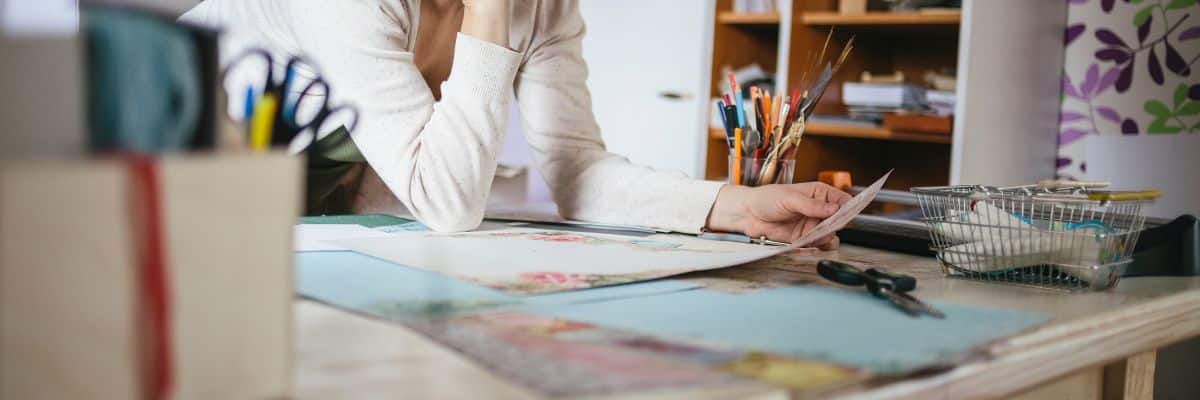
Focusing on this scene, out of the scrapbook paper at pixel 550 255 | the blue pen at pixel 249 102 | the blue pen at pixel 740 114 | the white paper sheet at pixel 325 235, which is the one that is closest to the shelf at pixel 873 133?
the blue pen at pixel 740 114

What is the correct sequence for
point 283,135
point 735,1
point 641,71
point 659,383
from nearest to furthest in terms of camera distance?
point 659,383 → point 283,135 → point 735,1 → point 641,71

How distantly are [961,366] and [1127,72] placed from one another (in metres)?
2.27

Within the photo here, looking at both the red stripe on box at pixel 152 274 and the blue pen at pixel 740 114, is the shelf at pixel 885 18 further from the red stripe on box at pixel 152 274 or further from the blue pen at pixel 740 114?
the red stripe on box at pixel 152 274

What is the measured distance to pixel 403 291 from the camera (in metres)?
0.66

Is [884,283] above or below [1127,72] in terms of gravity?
below

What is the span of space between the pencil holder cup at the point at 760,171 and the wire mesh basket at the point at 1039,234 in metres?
0.31

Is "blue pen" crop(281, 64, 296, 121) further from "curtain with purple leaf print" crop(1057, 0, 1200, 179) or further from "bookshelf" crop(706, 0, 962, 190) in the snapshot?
"curtain with purple leaf print" crop(1057, 0, 1200, 179)

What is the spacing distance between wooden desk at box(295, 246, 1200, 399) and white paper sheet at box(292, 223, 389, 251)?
259 millimetres

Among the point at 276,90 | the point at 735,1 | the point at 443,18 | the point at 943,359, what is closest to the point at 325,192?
the point at 443,18

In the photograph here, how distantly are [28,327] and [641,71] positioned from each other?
280 cm

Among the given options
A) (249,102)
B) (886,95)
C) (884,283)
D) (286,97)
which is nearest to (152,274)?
(249,102)

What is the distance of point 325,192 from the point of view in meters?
1.36

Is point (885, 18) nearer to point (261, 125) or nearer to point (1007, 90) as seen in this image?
point (1007, 90)

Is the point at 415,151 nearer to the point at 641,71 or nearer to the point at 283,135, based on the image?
the point at 283,135
